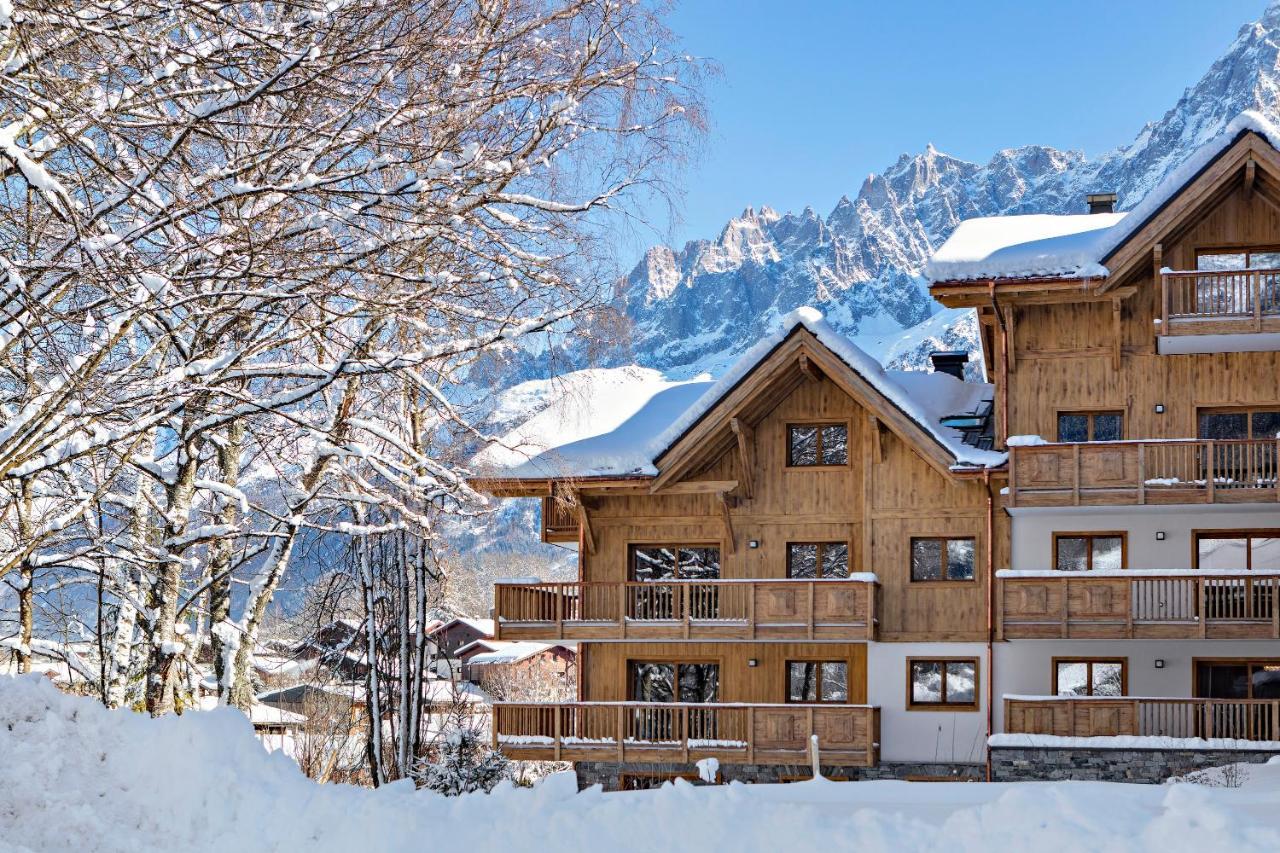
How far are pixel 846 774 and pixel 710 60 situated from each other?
53.0 ft

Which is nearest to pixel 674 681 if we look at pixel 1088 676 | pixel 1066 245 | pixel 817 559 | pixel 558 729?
pixel 558 729

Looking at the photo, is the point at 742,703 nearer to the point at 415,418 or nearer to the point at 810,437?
the point at 810,437

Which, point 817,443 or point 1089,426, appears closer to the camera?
point 1089,426

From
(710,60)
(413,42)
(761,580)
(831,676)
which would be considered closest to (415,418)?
(761,580)

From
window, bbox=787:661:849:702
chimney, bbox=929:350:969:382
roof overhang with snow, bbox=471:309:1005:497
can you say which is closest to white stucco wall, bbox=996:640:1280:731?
window, bbox=787:661:849:702

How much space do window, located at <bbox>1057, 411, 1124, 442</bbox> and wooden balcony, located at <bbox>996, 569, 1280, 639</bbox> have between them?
289cm

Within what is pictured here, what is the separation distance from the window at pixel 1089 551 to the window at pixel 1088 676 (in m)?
1.61

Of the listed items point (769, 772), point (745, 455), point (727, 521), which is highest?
point (745, 455)

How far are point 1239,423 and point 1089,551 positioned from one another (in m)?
3.36

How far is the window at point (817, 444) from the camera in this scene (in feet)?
87.7

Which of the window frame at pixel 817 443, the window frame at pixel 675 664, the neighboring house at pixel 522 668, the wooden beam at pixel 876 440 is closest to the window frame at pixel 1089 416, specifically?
the wooden beam at pixel 876 440

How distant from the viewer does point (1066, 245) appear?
24.8 m

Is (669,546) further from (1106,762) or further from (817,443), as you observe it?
(1106,762)

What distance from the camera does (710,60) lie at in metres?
12.4
